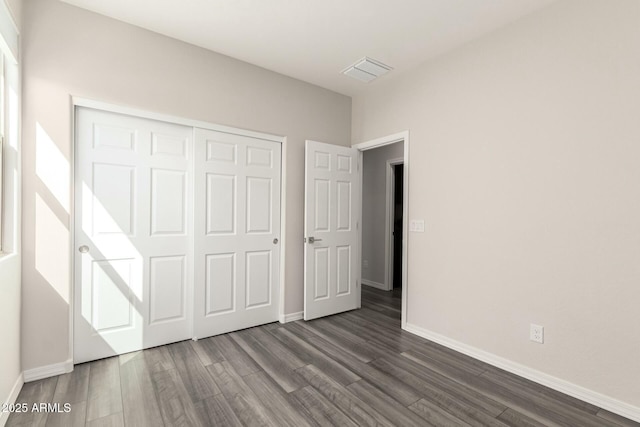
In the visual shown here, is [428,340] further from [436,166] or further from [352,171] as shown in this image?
[352,171]

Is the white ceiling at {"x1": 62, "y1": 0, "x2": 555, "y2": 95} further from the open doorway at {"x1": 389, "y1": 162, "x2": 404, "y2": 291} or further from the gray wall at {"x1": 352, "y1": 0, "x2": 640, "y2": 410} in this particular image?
the open doorway at {"x1": 389, "y1": 162, "x2": 404, "y2": 291}

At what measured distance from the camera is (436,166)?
9.89 ft

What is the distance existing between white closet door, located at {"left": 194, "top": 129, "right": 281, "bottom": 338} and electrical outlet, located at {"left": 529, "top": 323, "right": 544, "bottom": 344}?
7.84 feet

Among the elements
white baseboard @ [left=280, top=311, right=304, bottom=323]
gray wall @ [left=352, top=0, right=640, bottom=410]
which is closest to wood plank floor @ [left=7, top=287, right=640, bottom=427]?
gray wall @ [left=352, top=0, right=640, bottom=410]

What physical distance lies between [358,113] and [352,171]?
0.77 m

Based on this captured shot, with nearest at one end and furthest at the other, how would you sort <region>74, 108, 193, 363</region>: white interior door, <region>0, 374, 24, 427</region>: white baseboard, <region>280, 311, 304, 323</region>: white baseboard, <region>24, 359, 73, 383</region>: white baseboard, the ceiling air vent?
1. <region>0, 374, 24, 427</region>: white baseboard
2. <region>24, 359, 73, 383</region>: white baseboard
3. <region>74, 108, 193, 363</region>: white interior door
4. the ceiling air vent
5. <region>280, 311, 304, 323</region>: white baseboard

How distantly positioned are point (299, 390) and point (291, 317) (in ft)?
Answer: 4.55

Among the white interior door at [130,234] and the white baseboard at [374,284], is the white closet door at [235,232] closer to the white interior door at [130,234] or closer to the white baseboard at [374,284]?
the white interior door at [130,234]

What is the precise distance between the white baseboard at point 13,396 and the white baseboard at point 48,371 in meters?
0.05

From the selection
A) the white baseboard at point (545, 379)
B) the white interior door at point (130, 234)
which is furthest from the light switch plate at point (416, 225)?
the white interior door at point (130, 234)

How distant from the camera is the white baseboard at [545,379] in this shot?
6.22ft

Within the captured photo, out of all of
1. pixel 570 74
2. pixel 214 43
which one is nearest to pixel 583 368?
pixel 570 74

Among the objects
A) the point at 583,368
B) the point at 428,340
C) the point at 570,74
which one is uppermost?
the point at 570,74

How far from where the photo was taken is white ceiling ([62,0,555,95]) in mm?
2289
